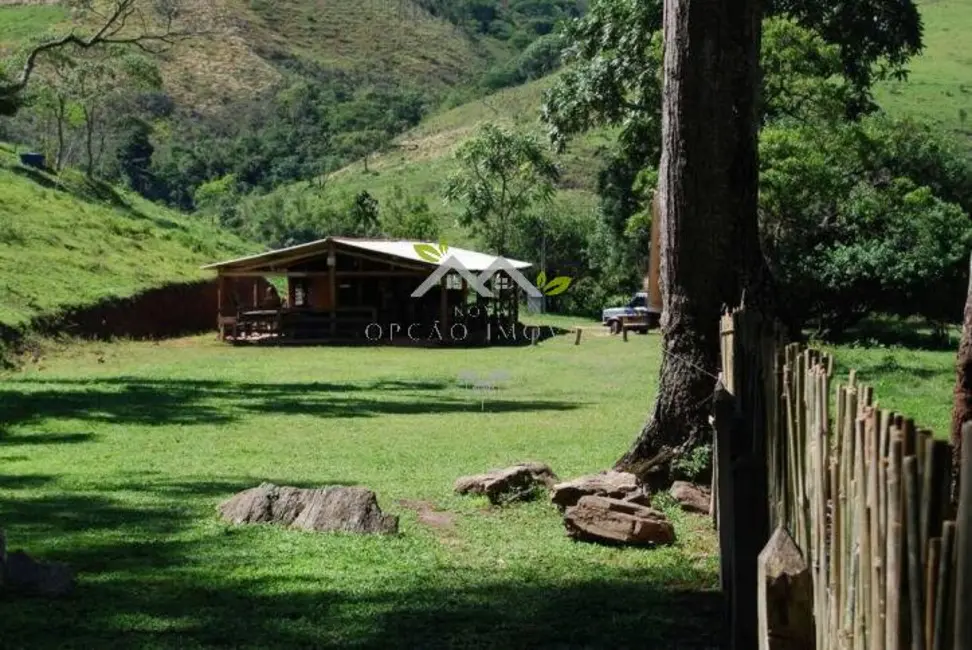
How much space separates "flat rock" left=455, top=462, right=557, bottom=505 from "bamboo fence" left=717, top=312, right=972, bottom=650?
15.6 ft

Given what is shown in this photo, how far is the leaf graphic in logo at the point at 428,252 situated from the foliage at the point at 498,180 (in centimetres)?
1668

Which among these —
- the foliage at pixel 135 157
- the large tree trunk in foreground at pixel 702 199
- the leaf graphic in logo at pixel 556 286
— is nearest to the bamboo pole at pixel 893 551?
the large tree trunk in foreground at pixel 702 199

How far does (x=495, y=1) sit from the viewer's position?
178 m

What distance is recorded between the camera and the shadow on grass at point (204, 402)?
17.6 metres

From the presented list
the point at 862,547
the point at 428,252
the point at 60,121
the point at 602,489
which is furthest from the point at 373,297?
the point at 862,547

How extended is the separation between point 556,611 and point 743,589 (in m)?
1.79

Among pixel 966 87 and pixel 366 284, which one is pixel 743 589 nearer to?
pixel 366 284

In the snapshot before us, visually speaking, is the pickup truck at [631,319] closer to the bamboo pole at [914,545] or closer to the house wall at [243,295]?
the house wall at [243,295]

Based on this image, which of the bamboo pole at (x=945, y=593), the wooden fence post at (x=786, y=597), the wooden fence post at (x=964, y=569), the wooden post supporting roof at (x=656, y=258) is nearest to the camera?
the wooden fence post at (x=964, y=569)

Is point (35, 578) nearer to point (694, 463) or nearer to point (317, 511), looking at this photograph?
point (317, 511)

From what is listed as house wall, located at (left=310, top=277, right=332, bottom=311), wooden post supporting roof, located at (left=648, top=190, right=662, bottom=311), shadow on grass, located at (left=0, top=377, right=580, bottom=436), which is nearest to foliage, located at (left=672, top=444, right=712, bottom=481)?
wooden post supporting roof, located at (left=648, top=190, right=662, bottom=311)

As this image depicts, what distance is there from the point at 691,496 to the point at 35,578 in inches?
179

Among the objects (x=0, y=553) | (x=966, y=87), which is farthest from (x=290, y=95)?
(x=0, y=553)

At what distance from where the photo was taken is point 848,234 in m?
32.7
